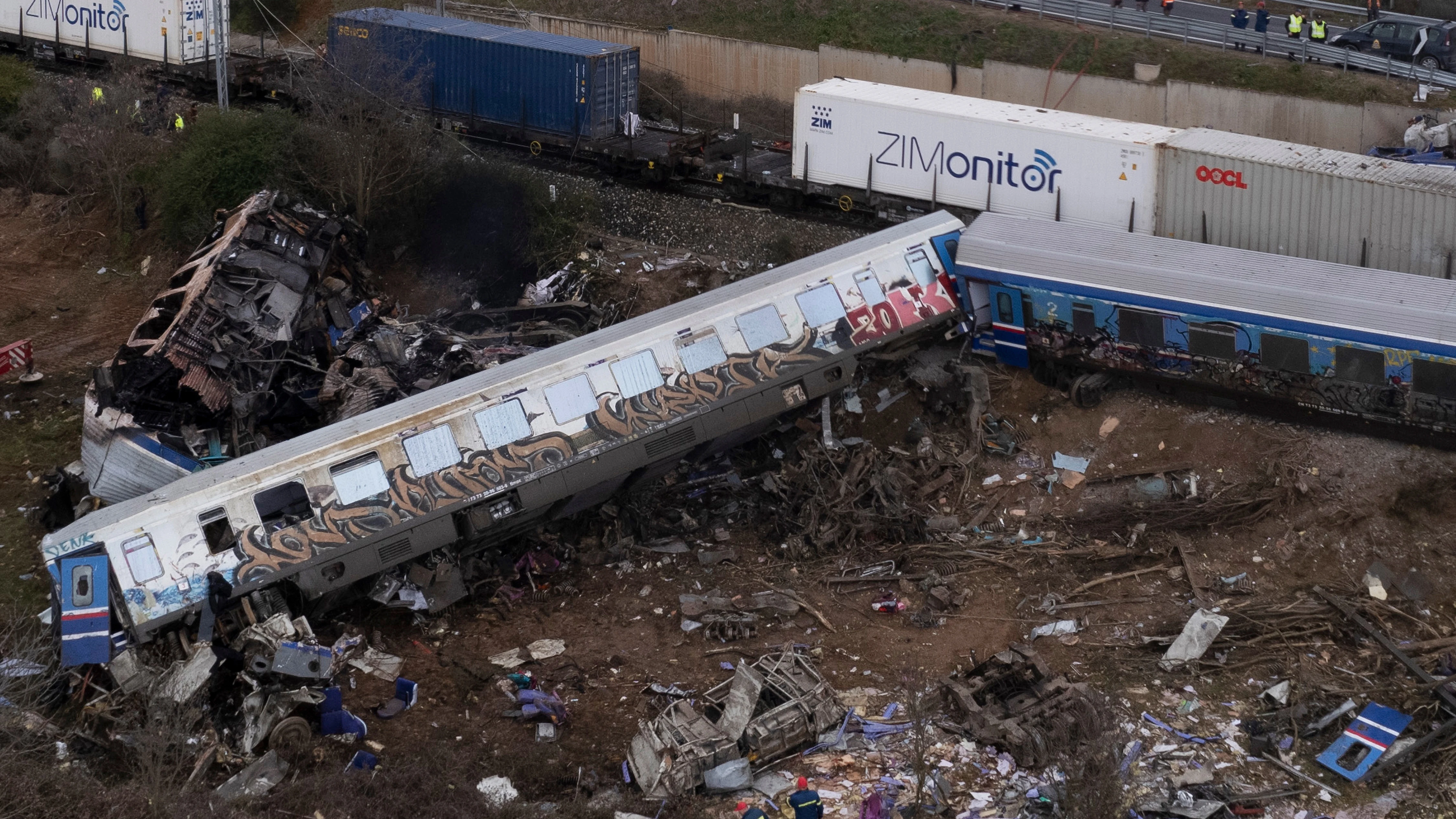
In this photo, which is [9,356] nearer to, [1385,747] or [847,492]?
[847,492]

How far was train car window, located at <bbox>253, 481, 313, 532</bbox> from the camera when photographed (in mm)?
15367

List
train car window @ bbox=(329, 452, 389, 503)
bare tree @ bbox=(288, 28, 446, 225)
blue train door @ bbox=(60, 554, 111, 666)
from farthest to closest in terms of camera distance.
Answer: bare tree @ bbox=(288, 28, 446, 225) → train car window @ bbox=(329, 452, 389, 503) → blue train door @ bbox=(60, 554, 111, 666)

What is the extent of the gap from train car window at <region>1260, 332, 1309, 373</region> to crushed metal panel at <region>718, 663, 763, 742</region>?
27.4 feet

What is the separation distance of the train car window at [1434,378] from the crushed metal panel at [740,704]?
9.13 m

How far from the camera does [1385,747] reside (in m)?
12.8

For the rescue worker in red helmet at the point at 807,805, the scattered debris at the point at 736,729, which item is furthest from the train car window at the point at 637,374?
the rescue worker in red helmet at the point at 807,805

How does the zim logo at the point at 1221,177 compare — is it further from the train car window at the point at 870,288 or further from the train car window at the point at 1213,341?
the train car window at the point at 870,288

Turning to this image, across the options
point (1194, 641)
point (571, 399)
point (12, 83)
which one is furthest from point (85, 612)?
point (12, 83)

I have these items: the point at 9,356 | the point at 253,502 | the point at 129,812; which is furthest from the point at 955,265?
the point at 9,356

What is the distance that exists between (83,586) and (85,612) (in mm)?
294

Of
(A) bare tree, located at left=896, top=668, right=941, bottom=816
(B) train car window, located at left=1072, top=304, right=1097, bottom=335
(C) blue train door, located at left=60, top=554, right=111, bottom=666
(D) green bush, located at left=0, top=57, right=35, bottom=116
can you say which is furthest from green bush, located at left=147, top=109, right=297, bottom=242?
(A) bare tree, located at left=896, top=668, right=941, bottom=816

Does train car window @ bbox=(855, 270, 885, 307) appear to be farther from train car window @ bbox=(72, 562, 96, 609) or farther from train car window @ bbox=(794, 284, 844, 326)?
train car window @ bbox=(72, 562, 96, 609)

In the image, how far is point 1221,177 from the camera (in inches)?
831

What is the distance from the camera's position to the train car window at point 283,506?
15367 millimetres
